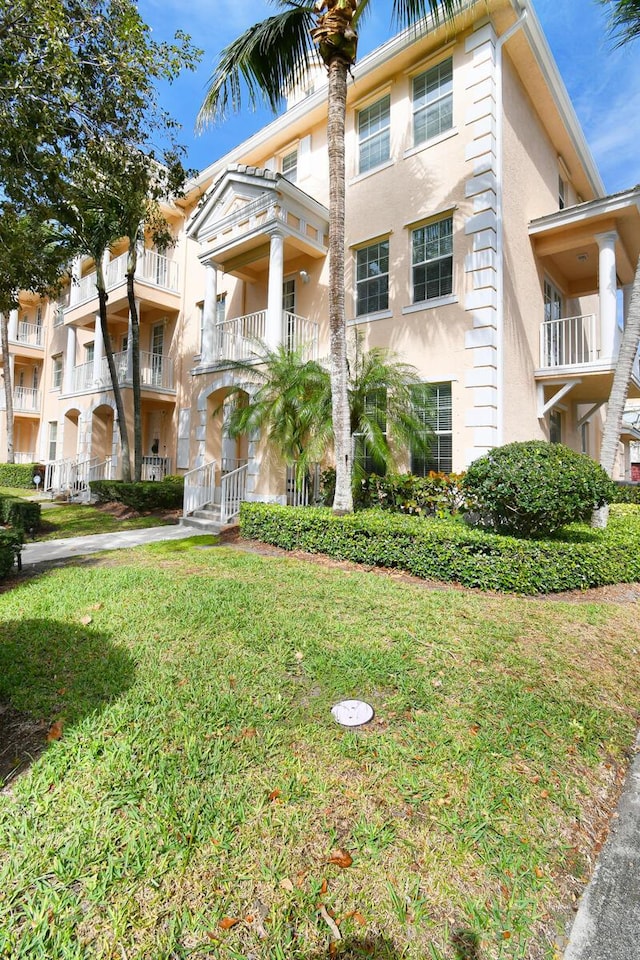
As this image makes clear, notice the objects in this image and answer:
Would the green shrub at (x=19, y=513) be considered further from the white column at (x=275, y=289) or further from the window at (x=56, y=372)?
the window at (x=56, y=372)

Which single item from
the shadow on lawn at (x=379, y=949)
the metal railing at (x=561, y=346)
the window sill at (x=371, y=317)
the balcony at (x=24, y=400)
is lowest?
the shadow on lawn at (x=379, y=949)

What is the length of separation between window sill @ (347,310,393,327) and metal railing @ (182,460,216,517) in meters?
5.21

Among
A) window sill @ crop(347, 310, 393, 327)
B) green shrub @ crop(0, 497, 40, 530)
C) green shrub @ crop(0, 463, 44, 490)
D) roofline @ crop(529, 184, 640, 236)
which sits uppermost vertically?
roofline @ crop(529, 184, 640, 236)

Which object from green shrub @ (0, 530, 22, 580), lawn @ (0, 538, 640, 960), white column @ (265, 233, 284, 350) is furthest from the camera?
white column @ (265, 233, 284, 350)

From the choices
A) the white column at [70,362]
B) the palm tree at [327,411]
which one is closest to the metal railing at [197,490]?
the palm tree at [327,411]

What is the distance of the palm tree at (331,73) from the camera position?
24.9 feet

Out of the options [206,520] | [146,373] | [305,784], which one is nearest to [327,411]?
[206,520]

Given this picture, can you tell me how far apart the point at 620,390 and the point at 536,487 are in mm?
3637

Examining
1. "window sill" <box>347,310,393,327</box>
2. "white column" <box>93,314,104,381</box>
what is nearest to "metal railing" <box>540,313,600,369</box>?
"window sill" <box>347,310,393,327</box>

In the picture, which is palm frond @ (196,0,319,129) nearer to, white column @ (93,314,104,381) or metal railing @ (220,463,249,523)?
metal railing @ (220,463,249,523)

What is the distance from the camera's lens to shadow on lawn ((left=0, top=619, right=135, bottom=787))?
9.61ft

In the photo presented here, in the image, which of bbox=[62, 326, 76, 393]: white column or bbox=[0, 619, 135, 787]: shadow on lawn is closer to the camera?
bbox=[0, 619, 135, 787]: shadow on lawn

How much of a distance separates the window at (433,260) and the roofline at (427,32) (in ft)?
11.1

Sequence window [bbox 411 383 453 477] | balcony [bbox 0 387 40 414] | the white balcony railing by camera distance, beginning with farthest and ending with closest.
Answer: the white balcony railing < balcony [bbox 0 387 40 414] < window [bbox 411 383 453 477]
